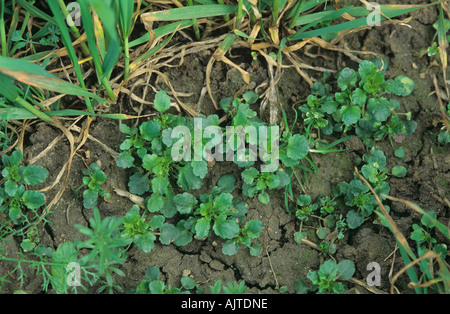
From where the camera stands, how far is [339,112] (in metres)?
2.38

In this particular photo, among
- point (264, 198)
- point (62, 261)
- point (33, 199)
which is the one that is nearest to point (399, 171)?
point (264, 198)

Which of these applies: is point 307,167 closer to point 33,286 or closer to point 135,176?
point 135,176

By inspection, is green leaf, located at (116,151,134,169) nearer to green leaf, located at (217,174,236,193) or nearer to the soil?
the soil

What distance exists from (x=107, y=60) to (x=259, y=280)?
1.31 metres

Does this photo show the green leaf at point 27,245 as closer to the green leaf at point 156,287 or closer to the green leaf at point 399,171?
the green leaf at point 156,287

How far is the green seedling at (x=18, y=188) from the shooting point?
216 centimetres

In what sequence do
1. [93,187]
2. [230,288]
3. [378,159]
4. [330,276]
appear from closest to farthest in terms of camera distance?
[230,288] → [330,276] → [93,187] → [378,159]

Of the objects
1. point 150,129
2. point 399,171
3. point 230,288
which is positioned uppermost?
point 150,129

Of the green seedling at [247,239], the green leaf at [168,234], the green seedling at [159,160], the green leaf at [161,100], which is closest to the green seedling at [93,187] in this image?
the green seedling at [159,160]

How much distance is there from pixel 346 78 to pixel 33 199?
5.74 ft

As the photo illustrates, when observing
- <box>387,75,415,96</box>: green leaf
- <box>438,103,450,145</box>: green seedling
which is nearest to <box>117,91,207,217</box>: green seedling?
<box>387,75,415,96</box>: green leaf

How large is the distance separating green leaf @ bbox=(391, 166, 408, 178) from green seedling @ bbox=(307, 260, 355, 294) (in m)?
0.57

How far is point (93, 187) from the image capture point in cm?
222

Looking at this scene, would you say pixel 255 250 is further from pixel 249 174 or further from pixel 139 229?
pixel 139 229
